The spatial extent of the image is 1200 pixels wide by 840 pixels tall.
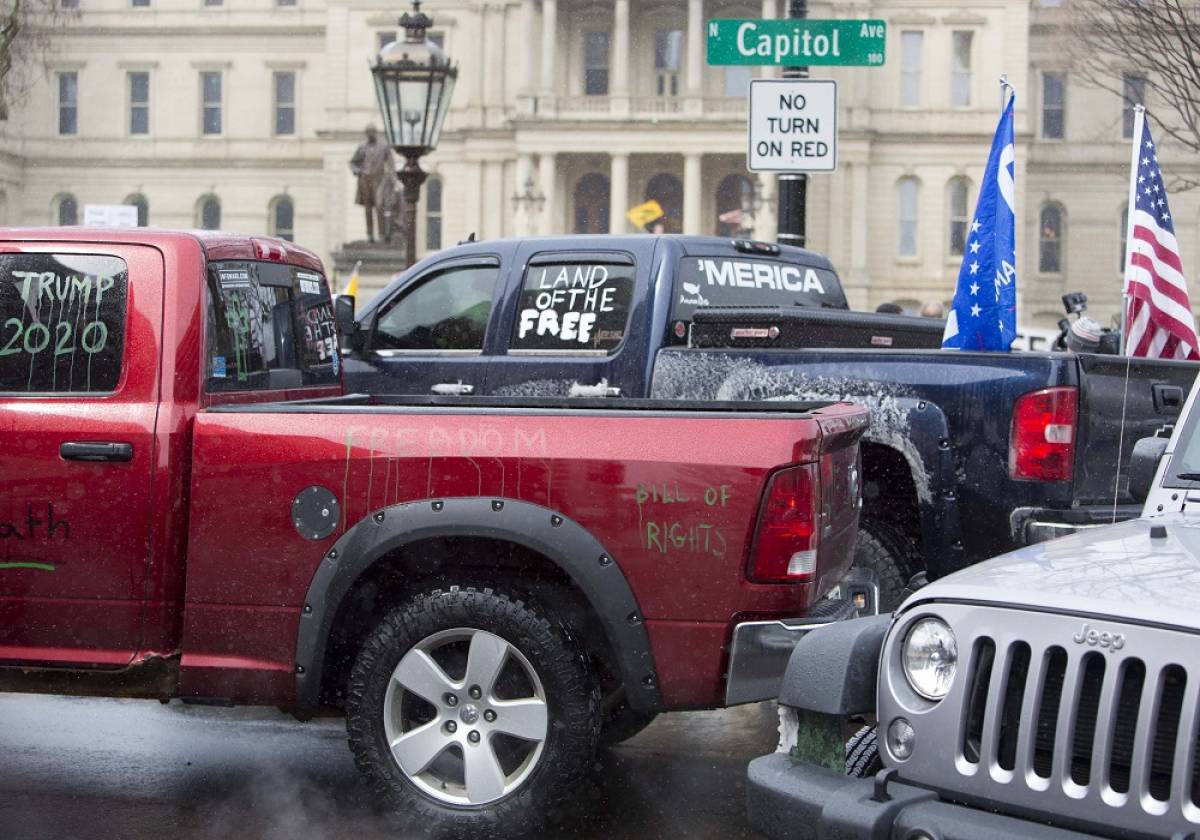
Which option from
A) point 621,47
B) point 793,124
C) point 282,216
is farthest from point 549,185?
point 793,124

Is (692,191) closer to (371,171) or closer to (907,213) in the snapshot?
(907,213)

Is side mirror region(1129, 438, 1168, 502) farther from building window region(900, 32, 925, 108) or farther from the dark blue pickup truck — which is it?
building window region(900, 32, 925, 108)

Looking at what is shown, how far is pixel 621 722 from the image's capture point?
→ 19.8ft

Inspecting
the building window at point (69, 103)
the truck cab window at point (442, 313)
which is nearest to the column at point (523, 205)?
the building window at point (69, 103)

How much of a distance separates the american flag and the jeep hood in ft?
14.2

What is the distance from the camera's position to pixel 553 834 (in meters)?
5.36

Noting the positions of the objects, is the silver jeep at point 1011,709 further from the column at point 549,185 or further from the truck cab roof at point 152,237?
the column at point 549,185

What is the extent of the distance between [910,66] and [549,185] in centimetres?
1572

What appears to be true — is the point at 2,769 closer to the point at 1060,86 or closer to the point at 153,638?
the point at 153,638

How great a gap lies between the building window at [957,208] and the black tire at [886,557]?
6241 cm

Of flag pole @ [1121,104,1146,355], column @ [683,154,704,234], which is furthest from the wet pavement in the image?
column @ [683,154,704,234]

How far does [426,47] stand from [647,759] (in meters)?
9.69

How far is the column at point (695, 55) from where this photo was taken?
68062mm

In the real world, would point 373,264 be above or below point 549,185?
below
